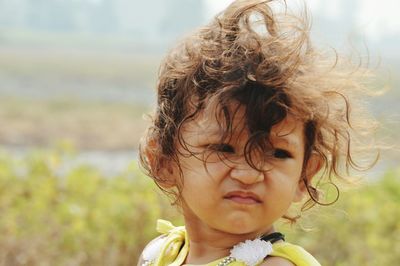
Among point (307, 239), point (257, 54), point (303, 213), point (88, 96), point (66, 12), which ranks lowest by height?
point (303, 213)

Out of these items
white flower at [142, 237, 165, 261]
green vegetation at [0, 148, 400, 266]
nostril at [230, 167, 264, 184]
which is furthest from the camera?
green vegetation at [0, 148, 400, 266]

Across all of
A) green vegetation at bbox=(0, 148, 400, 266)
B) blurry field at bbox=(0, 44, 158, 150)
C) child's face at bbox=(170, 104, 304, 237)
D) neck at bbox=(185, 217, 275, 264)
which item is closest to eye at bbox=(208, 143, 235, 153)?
child's face at bbox=(170, 104, 304, 237)

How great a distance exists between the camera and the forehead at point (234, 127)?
1.96 metres

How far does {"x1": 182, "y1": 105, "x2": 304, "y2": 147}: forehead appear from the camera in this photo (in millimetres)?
1962

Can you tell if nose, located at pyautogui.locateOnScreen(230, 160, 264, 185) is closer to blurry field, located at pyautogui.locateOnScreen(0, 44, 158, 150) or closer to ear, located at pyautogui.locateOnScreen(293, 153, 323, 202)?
ear, located at pyautogui.locateOnScreen(293, 153, 323, 202)

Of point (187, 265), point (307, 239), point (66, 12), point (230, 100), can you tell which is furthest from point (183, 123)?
point (66, 12)

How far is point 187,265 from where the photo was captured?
2141 millimetres

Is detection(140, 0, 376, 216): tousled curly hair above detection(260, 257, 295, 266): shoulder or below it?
above

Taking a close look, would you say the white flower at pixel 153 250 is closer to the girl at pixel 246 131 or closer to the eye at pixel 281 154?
the girl at pixel 246 131

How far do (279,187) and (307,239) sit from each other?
88.7 inches

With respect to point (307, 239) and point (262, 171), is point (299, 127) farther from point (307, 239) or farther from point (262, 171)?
point (307, 239)

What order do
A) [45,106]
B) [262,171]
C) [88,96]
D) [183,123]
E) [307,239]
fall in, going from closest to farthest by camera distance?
[262,171] → [183,123] → [307,239] → [45,106] → [88,96]

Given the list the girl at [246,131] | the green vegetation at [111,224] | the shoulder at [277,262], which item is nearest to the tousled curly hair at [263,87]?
the girl at [246,131]

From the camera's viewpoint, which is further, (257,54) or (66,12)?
(66,12)
